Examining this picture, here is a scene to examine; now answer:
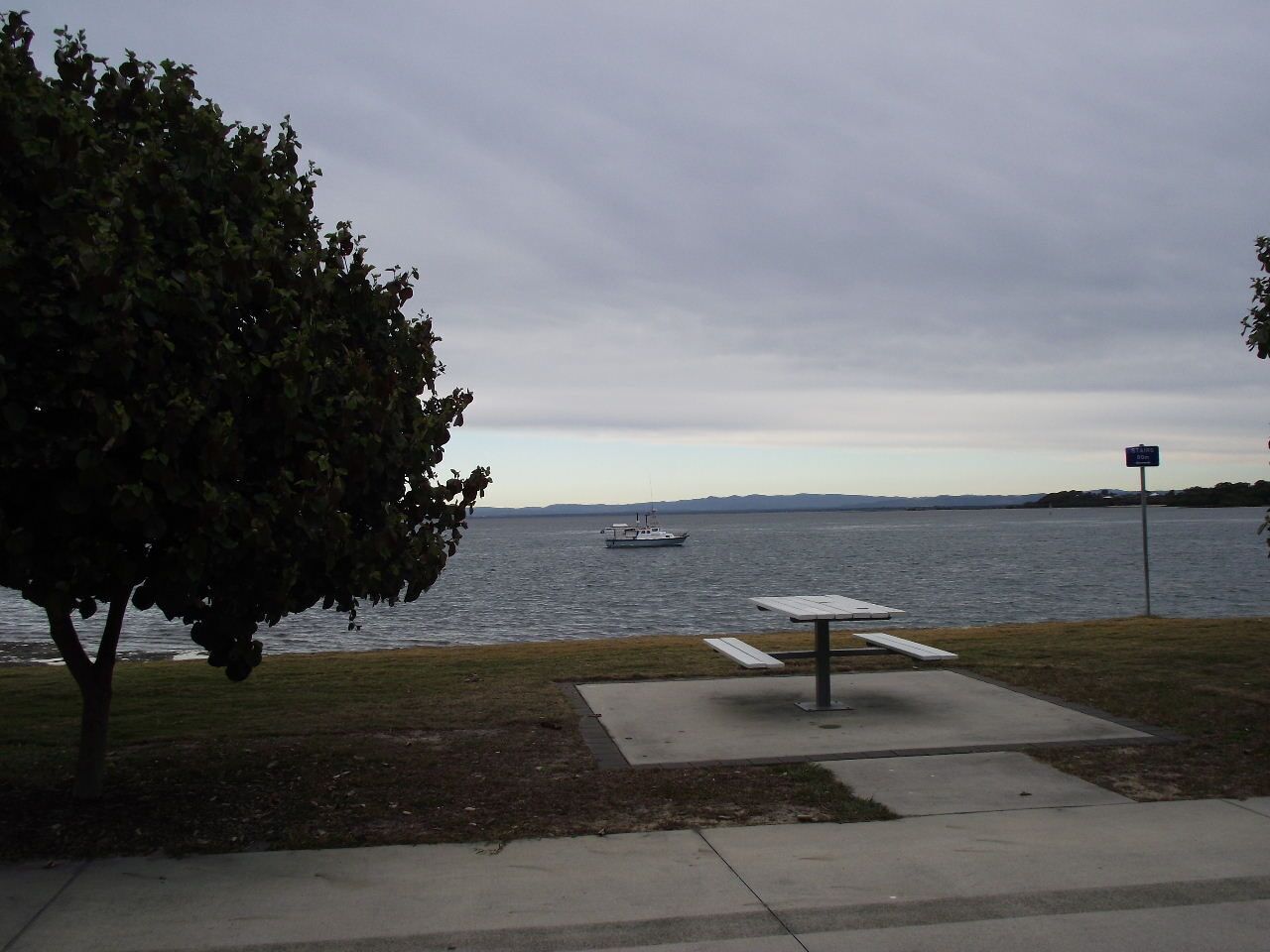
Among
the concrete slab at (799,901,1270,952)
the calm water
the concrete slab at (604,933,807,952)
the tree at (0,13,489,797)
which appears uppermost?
the tree at (0,13,489,797)

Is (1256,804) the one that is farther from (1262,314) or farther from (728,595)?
(728,595)

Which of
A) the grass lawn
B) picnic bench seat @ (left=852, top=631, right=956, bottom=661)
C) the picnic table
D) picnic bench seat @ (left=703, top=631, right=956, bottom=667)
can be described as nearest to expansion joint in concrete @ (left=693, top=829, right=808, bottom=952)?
the grass lawn

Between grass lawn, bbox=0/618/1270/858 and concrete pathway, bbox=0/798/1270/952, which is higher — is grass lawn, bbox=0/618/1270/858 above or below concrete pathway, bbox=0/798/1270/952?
above

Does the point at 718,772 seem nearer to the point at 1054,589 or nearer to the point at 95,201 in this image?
the point at 95,201

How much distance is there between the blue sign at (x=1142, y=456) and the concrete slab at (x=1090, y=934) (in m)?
14.5

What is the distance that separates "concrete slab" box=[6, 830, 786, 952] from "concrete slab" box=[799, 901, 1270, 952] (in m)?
0.44

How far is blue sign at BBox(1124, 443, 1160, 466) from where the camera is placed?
17.9 m

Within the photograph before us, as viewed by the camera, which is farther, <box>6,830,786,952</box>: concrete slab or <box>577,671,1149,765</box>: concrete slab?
<box>577,671,1149,765</box>: concrete slab

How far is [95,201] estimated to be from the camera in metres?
5.18

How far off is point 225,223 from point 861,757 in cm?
513

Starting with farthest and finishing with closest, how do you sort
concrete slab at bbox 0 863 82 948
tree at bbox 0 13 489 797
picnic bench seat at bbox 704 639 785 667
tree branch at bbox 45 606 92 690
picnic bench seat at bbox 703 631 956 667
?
picnic bench seat at bbox 703 631 956 667, picnic bench seat at bbox 704 639 785 667, tree branch at bbox 45 606 92 690, tree at bbox 0 13 489 797, concrete slab at bbox 0 863 82 948

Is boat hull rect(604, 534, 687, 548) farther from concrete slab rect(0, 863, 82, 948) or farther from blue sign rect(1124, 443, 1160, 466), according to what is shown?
concrete slab rect(0, 863, 82, 948)

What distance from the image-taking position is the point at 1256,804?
6.21 meters

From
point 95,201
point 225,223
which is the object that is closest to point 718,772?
point 225,223
